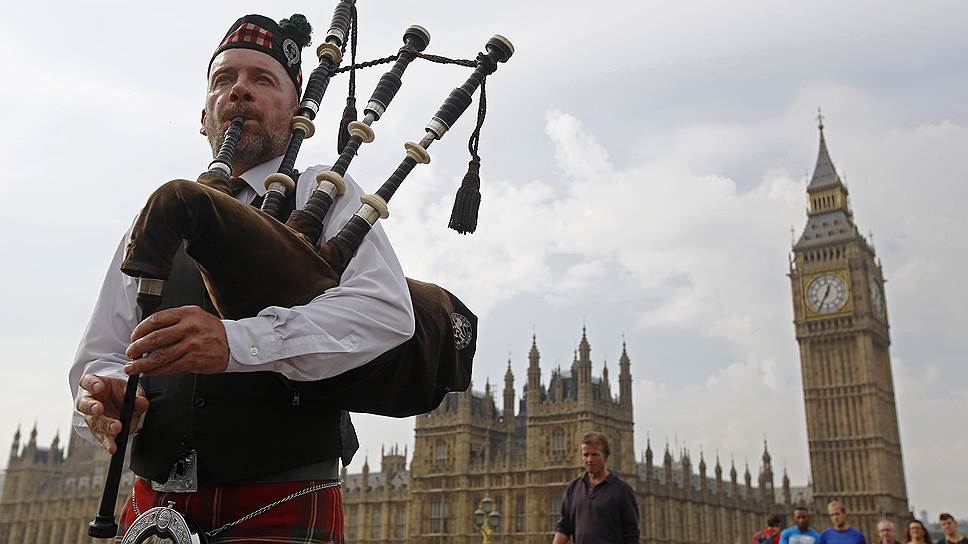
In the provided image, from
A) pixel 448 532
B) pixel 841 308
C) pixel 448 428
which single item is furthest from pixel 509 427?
pixel 841 308

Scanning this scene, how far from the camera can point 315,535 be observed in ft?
6.10

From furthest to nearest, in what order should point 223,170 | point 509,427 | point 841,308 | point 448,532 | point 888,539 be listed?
point 841,308, point 509,427, point 448,532, point 888,539, point 223,170

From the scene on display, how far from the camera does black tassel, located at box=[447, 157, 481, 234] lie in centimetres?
273

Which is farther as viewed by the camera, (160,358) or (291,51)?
(291,51)

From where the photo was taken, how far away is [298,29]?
2439mm

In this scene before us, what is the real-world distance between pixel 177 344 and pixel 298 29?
1.28m

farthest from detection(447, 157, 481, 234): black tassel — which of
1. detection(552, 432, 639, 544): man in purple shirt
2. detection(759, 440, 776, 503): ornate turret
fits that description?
detection(759, 440, 776, 503): ornate turret

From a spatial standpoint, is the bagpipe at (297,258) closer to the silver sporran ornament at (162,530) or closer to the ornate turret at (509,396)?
the silver sporran ornament at (162,530)

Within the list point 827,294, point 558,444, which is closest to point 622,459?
point 558,444

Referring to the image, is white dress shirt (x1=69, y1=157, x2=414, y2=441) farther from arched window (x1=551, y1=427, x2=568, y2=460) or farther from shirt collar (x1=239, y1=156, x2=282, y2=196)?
arched window (x1=551, y1=427, x2=568, y2=460)

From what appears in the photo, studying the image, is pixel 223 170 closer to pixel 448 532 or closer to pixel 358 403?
pixel 358 403

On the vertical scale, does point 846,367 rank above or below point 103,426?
above

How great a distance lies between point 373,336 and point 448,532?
1396 inches

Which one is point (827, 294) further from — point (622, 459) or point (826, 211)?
point (622, 459)
